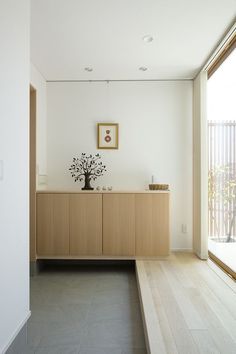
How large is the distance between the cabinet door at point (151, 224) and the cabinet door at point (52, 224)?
0.91m

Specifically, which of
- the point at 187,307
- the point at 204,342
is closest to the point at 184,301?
the point at 187,307

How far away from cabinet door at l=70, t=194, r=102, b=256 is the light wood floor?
61 cm

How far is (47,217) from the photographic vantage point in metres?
3.40

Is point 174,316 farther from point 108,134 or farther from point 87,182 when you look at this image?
point 108,134

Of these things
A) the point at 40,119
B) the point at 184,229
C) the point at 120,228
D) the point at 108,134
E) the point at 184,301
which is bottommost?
the point at 184,301

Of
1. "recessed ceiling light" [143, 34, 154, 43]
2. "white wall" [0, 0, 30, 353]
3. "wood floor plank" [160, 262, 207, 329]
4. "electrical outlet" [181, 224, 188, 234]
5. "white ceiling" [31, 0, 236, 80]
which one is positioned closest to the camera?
"white wall" [0, 0, 30, 353]

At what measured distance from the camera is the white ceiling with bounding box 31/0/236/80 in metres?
2.22

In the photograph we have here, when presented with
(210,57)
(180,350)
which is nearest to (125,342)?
(180,350)

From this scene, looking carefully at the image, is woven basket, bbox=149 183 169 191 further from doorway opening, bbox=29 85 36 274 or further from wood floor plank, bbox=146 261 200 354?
doorway opening, bbox=29 85 36 274

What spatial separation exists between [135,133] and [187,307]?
242cm

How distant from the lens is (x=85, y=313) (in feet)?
7.78

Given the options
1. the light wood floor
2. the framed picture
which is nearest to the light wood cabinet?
the light wood floor

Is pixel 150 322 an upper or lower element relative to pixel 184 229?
lower

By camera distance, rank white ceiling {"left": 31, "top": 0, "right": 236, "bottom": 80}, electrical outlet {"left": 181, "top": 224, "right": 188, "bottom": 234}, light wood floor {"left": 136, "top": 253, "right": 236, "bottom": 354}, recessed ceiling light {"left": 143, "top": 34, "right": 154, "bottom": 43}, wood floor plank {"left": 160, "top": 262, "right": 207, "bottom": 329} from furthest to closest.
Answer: electrical outlet {"left": 181, "top": 224, "right": 188, "bottom": 234} < recessed ceiling light {"left": 143, "top": 34, "right": 154, "bottom": 43} < white ceiling {"left": 31, "top": 0, "right": 236, "bottom": 80} < wood floor plank {"left": 160, "top": 262, "right": 207, "bottom": 329} < light wood floor {"left": 136, "top": 253, "right": 236, "bottom": 354}
